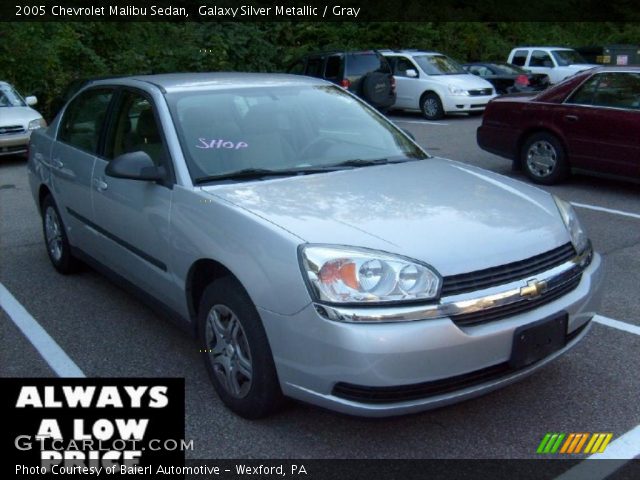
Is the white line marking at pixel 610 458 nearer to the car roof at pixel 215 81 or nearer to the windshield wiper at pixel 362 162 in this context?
the windshield wiper at pixel 362 162

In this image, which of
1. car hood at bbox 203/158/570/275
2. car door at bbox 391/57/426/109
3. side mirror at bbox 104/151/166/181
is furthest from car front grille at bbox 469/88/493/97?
side mirror at bbox 104/151/166/181

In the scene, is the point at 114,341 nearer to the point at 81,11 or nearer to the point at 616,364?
the point at 616,364

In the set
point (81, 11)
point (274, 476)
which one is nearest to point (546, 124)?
point (274, 476)

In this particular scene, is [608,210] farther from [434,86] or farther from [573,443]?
[434,86]

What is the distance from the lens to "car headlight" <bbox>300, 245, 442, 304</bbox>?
2.84 m

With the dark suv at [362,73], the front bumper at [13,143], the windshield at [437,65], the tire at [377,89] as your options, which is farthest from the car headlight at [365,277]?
the windshield at [437,65]

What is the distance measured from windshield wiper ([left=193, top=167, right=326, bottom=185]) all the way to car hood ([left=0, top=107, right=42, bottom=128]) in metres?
9.46

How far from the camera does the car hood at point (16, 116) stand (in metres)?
11.9

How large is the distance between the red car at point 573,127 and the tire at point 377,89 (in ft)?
22.8

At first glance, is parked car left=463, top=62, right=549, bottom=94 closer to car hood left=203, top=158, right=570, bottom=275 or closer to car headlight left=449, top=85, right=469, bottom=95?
car headlight left=449, top=85, right=469, bottom=95

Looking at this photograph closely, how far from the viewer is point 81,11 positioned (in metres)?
20.0

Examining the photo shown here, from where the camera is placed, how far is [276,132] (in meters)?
4.11

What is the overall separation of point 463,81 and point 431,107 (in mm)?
992

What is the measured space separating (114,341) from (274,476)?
5.75 ft
